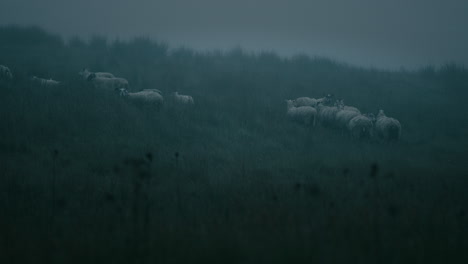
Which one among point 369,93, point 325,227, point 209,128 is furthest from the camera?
point 369,93

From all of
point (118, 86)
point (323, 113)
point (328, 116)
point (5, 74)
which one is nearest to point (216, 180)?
point (328, 116)

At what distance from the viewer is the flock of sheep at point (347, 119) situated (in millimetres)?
16594

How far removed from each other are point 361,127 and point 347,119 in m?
1.20

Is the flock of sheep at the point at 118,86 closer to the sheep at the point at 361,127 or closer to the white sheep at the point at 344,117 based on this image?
the white sheep at the point at 344,117

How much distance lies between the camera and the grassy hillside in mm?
4859

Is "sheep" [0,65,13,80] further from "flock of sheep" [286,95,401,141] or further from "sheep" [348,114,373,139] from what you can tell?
"sheep" [348,114,373,139]

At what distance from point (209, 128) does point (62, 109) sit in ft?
18.5

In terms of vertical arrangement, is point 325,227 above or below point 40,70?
below

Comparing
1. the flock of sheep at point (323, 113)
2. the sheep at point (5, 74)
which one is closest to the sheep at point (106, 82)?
the flock of sheep at point (323, 113)

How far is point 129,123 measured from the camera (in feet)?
47.9

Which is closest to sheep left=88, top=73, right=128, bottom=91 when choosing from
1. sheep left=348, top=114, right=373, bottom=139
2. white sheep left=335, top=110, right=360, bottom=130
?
white sheep left=335, top=110, right=360, bottom=130

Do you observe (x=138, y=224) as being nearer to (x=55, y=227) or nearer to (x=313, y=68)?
(x=55, y=227)

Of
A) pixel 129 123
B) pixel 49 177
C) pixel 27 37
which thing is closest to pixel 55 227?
pixel 49 177

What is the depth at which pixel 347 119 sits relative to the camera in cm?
1781
